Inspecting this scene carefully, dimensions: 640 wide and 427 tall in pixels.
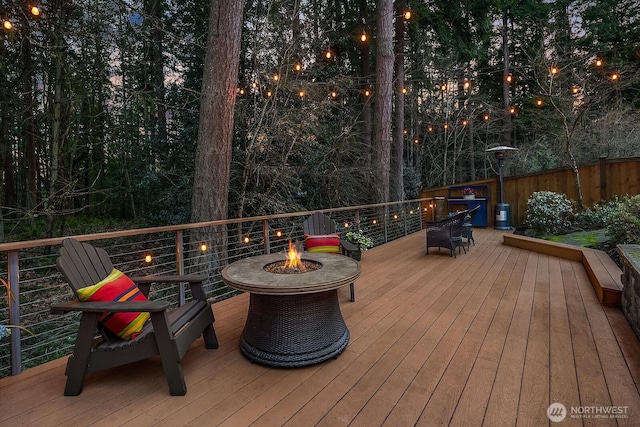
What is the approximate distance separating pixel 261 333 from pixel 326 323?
437mm

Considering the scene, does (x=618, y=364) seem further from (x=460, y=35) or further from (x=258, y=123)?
(x=460, y=35)

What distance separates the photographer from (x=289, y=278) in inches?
82.8

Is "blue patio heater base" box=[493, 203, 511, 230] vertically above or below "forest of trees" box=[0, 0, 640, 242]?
below

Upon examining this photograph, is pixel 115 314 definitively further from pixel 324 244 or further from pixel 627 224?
pixel 627 224

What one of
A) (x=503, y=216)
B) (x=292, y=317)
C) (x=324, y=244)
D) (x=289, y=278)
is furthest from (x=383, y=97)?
(x=292, y=317)

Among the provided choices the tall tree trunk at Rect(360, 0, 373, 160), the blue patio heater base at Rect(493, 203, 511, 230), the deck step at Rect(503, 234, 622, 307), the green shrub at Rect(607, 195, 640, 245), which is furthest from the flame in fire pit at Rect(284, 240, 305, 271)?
the blue patio heater base at Rect(493, 203, 511, 230)

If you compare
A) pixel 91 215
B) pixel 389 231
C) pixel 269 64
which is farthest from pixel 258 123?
pixel 91 215

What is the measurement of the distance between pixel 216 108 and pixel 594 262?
5.19m

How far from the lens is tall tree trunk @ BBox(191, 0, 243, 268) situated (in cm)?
437

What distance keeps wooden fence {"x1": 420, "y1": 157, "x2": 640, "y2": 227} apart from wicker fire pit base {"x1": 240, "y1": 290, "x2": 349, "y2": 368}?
7636mm

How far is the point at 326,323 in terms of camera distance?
2.19 metres

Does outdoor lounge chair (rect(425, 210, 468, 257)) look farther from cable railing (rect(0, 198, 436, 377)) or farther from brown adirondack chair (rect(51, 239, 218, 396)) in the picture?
brown adirondack chair (rect(51, 239, 218, 396))

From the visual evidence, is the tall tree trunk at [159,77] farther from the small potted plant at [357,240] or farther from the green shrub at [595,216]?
the green shrub at [595,216]

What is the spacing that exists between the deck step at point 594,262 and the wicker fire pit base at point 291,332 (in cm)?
271
